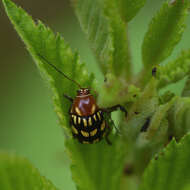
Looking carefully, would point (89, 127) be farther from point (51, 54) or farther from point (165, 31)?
point (165, 31)

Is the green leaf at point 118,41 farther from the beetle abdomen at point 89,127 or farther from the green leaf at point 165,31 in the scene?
the beetle abdomen at point 89,127

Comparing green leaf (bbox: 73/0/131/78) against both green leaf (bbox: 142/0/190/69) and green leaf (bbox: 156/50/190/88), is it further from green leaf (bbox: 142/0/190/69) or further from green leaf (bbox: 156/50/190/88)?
green leaf (bbox: 156/50/190/88)

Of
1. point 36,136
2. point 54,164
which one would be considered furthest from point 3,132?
point 54,164

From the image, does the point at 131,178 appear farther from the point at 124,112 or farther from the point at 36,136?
the point at 36,136

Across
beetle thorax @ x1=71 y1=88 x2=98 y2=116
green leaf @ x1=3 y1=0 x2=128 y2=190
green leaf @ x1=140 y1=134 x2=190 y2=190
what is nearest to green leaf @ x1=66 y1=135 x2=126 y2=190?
green leaf @ x1=3 y1=0 x2=128 y2=190

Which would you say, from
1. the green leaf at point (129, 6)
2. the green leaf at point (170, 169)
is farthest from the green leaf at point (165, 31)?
the green leaf at point (170, 169)

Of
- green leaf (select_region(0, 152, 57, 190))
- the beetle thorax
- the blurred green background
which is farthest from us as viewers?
the blurred green background

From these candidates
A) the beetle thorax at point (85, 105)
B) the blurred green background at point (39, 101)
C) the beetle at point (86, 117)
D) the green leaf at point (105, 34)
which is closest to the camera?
the green leaf at point (105, 34)
